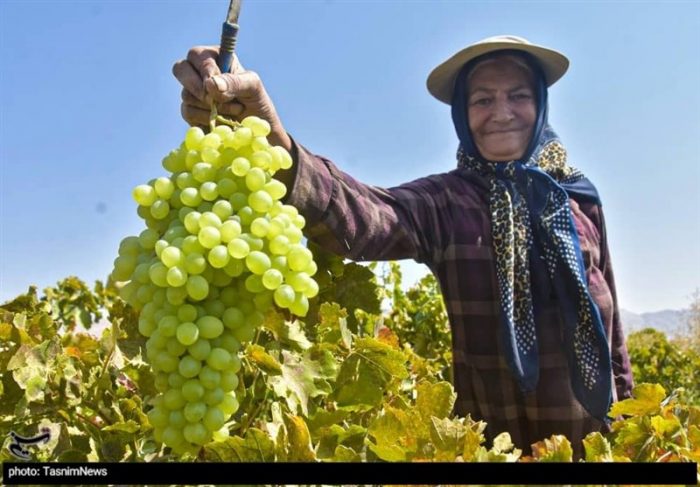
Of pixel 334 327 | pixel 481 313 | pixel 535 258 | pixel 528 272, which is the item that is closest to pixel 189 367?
pixel 334 327

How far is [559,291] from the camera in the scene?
8.20 feet

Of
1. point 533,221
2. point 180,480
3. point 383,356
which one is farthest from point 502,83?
point 180,480

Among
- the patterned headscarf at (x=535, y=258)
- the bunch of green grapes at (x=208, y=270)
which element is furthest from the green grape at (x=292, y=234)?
the patterned headscarf at (x=535, y=258)

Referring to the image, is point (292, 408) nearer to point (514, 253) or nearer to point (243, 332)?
point (243, 332)

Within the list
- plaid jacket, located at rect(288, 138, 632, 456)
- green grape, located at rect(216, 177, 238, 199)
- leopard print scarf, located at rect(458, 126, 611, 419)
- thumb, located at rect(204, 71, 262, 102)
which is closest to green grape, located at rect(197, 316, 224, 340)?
green grape, located at rect(216, 177, 238, 199)

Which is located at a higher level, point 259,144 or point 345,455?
point 259,144

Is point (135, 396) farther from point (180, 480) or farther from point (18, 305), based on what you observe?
point (18, 305)

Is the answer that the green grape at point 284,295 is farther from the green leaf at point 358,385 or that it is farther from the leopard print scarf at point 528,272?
the leopard print scarf at point 528,272

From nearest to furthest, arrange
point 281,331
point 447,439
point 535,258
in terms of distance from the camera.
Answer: point 447,439
point 281,331
point 535,258

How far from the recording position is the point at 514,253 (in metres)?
2.53

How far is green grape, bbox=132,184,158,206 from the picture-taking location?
1.09m

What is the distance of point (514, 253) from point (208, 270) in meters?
1.72

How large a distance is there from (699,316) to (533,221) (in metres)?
16.0

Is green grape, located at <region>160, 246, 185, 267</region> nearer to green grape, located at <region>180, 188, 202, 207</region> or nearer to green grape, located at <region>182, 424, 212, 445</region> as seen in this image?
green grape, located at <region>180, 188, 202, 207</region>
